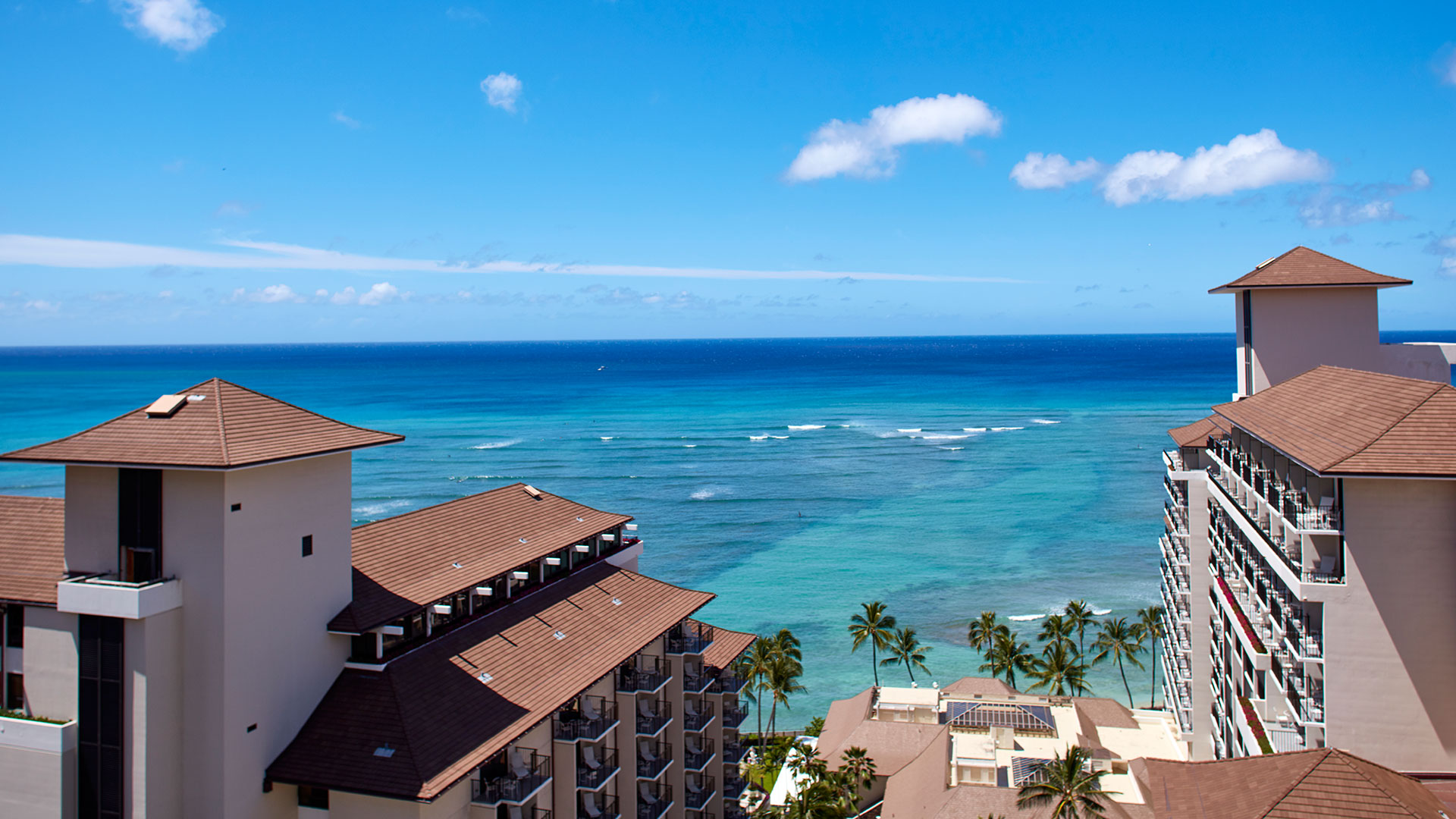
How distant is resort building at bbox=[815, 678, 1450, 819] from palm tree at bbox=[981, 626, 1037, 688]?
189 inches

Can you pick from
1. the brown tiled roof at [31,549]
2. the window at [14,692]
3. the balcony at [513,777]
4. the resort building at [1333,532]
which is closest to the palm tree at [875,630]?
the resort building at [1333,532]

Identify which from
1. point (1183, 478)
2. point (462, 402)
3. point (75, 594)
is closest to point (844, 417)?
point (462, 402)

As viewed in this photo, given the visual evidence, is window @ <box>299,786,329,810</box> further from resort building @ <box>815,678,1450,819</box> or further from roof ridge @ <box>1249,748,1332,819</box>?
roof ridge @ <box>1249,748,1332,819</box>

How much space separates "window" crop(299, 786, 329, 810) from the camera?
Result: 22906 millimetres

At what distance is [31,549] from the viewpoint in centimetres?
2512

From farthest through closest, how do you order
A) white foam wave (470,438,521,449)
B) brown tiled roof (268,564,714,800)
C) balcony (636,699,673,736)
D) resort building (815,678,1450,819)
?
white foam wave (470,438,521,449)
balcony (636,699,673,736)
brown tiled roof (268,564,714,800)
resort building (815,678,1450,819)

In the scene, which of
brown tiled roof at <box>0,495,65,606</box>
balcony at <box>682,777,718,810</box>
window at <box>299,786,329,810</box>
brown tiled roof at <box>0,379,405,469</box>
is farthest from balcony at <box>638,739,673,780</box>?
brown tiled roof at <box>0,495,65,606</box>

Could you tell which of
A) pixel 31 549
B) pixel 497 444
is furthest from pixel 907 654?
pixel 497 444

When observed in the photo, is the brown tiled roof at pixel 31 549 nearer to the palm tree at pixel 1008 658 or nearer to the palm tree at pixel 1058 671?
the palm tree at pixel 1008 658

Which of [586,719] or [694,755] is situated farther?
[694,755]

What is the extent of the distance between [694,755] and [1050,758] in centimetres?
1493

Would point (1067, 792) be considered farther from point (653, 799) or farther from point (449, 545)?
point (449, 545)

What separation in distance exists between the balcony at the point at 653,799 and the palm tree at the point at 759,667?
11931mm

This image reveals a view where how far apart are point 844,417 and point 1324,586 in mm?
147499
